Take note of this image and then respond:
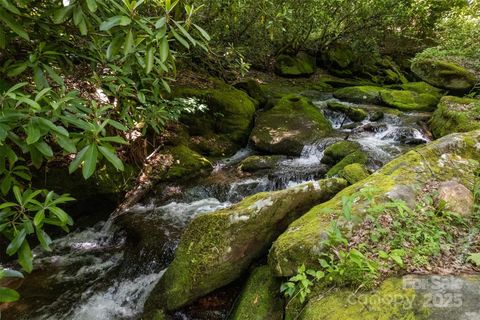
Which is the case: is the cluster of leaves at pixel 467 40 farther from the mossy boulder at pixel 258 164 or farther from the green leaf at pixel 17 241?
the green leaf at pixel 17 241

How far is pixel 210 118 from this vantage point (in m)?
8.41

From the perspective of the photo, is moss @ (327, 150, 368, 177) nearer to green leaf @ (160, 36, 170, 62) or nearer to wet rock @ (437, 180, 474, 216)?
wet rock @ (437, 180, 474, 216)

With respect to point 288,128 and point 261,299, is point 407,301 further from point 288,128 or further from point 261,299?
point 288,128

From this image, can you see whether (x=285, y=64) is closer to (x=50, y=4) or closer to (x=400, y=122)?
(x=400, y=122)

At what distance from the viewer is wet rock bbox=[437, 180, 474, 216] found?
124 inches

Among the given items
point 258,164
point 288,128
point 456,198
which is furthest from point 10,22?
point 288,128

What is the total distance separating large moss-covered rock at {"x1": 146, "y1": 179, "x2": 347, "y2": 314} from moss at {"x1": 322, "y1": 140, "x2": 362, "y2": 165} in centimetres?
358

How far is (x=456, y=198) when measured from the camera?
3.23 meters

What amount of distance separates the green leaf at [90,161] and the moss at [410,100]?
1113 cm

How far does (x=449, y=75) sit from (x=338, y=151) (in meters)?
6.04

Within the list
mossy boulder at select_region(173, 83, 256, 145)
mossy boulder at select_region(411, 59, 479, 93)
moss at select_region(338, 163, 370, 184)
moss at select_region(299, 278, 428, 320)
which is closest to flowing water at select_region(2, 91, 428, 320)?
mossy boulder at select_region(173, 83, 256, 145)

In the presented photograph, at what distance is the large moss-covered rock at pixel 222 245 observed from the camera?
334 cm

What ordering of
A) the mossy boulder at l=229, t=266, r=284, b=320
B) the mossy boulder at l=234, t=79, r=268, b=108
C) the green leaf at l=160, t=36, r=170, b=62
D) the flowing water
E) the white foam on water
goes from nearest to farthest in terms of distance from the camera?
1. the green leaf at l=160, t=36, r=170, b=62
2. the mossy boulder at l=229, t=266, r=284, b=320
3. the white foam on water
4. the flowing water
5. the mossy boulder at l=234, t=79, r=268, b=108

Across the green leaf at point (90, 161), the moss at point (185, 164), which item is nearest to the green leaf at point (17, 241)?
the green leaf at point (90, 161)
